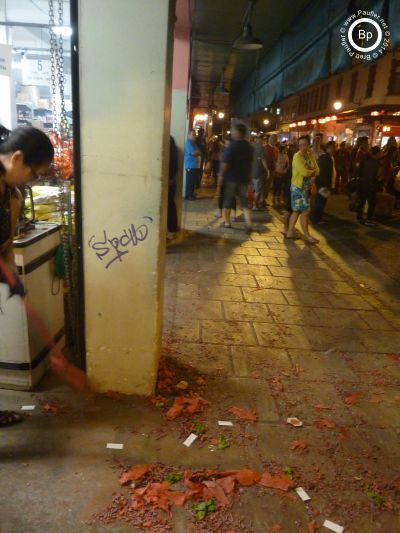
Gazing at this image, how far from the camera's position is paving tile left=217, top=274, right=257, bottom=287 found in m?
6.06

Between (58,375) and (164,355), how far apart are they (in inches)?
38.0

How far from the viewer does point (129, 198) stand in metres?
2.82

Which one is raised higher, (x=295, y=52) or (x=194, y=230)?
(x=295, y=52)

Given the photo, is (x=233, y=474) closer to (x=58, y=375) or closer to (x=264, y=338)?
(x=58, y=375)

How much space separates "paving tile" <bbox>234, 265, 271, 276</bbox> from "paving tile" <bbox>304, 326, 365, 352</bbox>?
1.87m

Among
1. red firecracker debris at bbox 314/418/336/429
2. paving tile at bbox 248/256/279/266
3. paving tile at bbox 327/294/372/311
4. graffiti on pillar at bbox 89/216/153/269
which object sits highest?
graffiti on pillar at bbox 89/216/153/269

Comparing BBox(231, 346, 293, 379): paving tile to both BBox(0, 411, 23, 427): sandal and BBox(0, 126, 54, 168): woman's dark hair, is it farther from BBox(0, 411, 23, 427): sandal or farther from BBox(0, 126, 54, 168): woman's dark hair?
BBox(0, 126, 54, 168): woman's dark hair

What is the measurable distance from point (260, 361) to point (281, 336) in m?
0.64

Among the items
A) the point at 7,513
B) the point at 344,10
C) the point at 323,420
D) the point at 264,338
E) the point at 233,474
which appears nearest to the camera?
the point at 7,513

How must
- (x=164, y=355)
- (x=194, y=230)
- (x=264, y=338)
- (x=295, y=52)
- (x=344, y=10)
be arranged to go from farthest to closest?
(x=295, y=52) < (x=194, y=230) < (x=344, y=10) < (x=264, y=338) < (x=164, y=355)

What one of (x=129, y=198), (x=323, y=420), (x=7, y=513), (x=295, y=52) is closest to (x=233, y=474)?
(x=323, y=420)

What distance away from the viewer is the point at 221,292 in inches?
224

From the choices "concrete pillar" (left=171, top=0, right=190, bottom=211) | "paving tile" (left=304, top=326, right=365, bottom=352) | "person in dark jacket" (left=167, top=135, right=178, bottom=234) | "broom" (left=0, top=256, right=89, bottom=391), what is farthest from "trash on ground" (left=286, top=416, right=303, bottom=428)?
"concrete pillar" (left=171, top=0, right=190, bottom=211)

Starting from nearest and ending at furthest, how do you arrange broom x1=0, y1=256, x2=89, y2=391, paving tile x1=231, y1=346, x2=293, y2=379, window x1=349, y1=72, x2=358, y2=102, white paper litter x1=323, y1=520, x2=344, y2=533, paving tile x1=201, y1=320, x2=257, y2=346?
white paper litter x1=323, y1=520, x2=344, y2=533
broom x1=0, y1=256, x2=89, y2=391
paving tile x1=231, y1=346, x2=293, y2=379
paving tile x1=201, y1=320, x2=257, y2=346
window x1=349, y1=72, x2=358, y2=102
